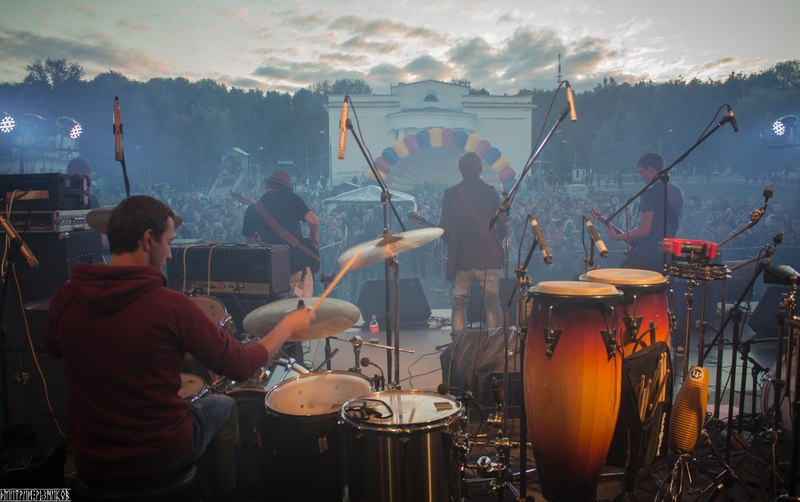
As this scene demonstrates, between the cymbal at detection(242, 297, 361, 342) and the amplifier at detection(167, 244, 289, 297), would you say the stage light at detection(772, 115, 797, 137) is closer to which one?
the amplifier at detection(167, 244, 289, 297)

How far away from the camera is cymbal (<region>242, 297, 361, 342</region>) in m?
2.76

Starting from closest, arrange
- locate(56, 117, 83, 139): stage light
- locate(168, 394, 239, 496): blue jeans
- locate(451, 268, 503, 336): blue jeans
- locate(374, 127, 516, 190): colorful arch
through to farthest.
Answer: locate(168, 394, 239, 496): blue jeans → locate(451, 268, 503, 336): blue jeans → locate(56, 117, 83, 139): stage light → locate(374, 127, 516, 190): colorful arch

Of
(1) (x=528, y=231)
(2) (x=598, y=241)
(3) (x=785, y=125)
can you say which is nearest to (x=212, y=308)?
(2) (x=598, y=241)

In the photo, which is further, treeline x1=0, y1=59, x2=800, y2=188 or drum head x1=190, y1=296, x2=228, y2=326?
treeline x1=0, y1=59, x2=800, y2=188

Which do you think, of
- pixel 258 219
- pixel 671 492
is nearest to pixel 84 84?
pixel 258 219

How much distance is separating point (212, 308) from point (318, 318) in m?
1.43

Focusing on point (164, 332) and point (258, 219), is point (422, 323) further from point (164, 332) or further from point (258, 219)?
point (164, 332)

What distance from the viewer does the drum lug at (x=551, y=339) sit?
2.83 metres

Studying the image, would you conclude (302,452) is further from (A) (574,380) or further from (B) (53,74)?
(B) (53,74)

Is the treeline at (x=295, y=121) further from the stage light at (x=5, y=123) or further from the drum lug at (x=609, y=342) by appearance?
the drum lug at (x=609, y=342)

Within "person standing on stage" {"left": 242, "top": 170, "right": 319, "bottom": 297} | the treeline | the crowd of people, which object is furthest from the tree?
"person standing on stage" {"left": 242, "top": 170, "right": 319, "bottom": 297}

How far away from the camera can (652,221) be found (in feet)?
16.5

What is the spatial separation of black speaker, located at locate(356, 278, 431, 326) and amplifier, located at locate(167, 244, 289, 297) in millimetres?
2302

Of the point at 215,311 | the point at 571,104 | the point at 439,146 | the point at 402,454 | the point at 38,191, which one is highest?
the point at 439,146
